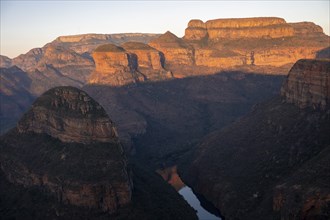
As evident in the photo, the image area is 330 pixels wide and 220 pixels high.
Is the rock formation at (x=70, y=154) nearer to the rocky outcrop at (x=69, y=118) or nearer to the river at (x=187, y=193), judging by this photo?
the rocky outcrop at (x=69, y=118)

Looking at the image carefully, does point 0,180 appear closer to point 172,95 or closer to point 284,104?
point 284,104

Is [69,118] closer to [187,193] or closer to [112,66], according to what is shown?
[187,193]

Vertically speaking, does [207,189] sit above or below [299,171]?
below

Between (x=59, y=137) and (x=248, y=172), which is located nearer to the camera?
(x=59, y=137)

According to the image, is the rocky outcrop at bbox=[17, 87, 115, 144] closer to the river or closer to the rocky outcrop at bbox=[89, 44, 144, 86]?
the river

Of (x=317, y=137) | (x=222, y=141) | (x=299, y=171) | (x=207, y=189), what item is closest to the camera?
(x=299, y=171)

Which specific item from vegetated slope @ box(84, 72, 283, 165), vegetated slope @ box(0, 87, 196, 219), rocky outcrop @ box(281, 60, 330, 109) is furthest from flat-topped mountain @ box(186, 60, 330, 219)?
vegetated slope @ box(84, 72, 283, 165)

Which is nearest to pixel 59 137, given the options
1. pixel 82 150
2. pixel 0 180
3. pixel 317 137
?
pixel 82 150

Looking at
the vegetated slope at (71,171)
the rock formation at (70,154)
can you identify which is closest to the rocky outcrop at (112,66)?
the rock formation at (70,154)
